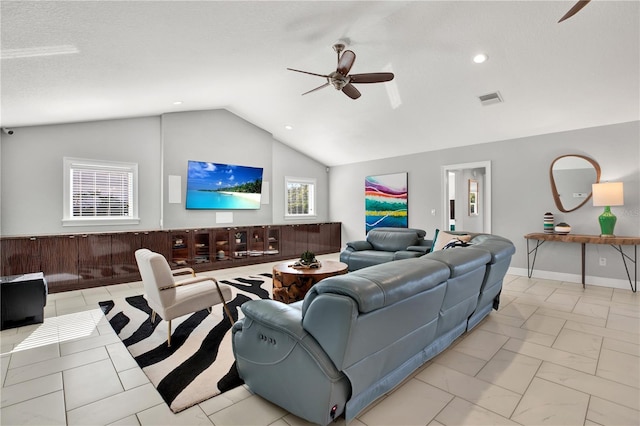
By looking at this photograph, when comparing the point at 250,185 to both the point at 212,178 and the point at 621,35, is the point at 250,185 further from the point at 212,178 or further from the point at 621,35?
the point at 621,35

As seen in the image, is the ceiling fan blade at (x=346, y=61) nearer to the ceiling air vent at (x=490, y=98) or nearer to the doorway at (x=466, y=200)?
the ceiling air vent at (x=490, y=98)

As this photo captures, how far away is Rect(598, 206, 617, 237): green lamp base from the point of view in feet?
14.8

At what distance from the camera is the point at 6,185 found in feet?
14.9

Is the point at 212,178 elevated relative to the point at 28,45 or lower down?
lower down

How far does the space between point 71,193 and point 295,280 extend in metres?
4.19

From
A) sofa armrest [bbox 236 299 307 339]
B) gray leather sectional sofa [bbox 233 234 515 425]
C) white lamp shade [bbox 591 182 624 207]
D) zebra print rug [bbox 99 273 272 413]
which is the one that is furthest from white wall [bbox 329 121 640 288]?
sofa armrest [bbox 236 299 307 339]

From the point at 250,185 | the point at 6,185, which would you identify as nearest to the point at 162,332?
the point at 6,185

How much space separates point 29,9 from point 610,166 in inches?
272

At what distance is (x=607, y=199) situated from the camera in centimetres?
443

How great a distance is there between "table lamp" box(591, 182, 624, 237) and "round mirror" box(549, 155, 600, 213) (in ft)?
1.03

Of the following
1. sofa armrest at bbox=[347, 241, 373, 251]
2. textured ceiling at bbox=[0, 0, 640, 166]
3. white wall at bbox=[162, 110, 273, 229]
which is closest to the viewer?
textured ceiling at bbox=[0, 0, 640, 166]

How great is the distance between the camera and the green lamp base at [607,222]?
4516mm

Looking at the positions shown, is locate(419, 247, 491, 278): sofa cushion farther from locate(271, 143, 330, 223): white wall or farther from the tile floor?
locate(271, 143, 330, 223): white wall

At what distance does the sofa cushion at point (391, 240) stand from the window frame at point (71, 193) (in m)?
4.41
